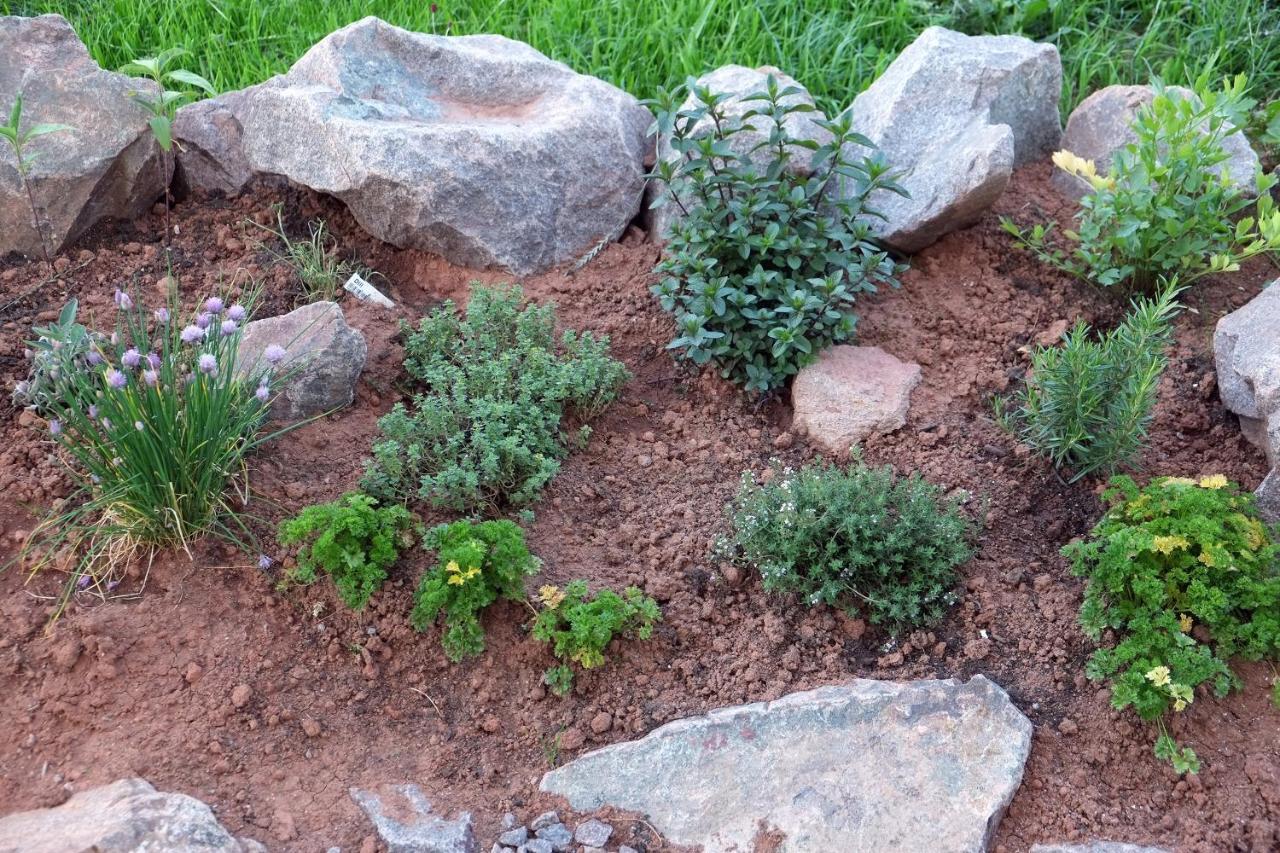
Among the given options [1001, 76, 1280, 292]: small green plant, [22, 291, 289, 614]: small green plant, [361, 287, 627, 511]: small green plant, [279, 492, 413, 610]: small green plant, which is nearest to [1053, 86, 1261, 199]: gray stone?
[1001, 76, 1280, 292]: small green plant

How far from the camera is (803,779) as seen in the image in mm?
3211

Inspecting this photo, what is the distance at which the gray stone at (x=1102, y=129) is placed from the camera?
17.2ft

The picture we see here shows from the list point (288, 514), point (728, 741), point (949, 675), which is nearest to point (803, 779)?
point (728, 741)

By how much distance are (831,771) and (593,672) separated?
0.76m

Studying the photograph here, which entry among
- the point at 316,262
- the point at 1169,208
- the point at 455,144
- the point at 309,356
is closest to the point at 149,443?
the point at 309,356

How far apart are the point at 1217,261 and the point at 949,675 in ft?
6.78

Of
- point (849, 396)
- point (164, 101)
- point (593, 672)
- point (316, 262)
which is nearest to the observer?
point (593, 672)

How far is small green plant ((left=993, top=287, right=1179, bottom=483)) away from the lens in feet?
12.4

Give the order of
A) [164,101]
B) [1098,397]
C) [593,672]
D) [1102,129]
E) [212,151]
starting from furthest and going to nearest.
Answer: [1102,129]
[212,151]
[164,101]
[1098,397]
[593,672]

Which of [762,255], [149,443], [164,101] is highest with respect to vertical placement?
[164,101]

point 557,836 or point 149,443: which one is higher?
point 149,443

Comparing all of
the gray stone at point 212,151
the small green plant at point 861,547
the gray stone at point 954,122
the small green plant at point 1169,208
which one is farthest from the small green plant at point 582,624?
the gray stone at point 212,151

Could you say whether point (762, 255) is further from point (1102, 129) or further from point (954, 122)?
point (1102, 129)

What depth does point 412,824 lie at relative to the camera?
123 inches
